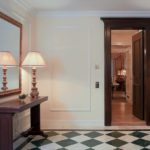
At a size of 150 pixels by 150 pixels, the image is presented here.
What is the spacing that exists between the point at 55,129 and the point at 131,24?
283 centimetres

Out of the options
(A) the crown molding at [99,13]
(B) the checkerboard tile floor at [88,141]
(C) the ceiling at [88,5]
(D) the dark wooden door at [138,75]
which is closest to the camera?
(B) the checkerboard tile floor at [88,141]

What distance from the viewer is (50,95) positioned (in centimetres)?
535

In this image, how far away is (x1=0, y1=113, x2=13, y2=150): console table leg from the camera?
3131 millimetres

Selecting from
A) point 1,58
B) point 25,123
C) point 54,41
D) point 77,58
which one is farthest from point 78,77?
point 1,58

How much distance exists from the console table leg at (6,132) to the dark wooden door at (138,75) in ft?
11.8

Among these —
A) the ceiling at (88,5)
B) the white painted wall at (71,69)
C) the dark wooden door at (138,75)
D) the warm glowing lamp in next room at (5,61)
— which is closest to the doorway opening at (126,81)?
the dark wooden door at (138,75)

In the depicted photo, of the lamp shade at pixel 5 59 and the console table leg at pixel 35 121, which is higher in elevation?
the lamp shade at pixel 5 59

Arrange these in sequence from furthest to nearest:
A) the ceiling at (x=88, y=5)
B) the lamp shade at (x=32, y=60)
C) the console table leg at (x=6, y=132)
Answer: the ceiling at (x=88, y=5)
the lamp shade at (x=32, y=60)
the console table leg at (x=6, y=132)

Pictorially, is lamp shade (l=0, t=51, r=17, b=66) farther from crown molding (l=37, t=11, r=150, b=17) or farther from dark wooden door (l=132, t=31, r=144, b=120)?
dark wooden door (l=132, t=31, r=144, b=120)

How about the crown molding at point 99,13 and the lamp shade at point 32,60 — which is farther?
the crown molding at point 99,13

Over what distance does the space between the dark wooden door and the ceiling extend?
1.03 meters

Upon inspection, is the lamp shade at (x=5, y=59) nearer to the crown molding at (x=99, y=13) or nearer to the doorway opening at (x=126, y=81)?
the crown molding at (x=99, y=13)

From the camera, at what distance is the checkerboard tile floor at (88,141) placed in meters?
3.88

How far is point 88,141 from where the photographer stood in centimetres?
420
